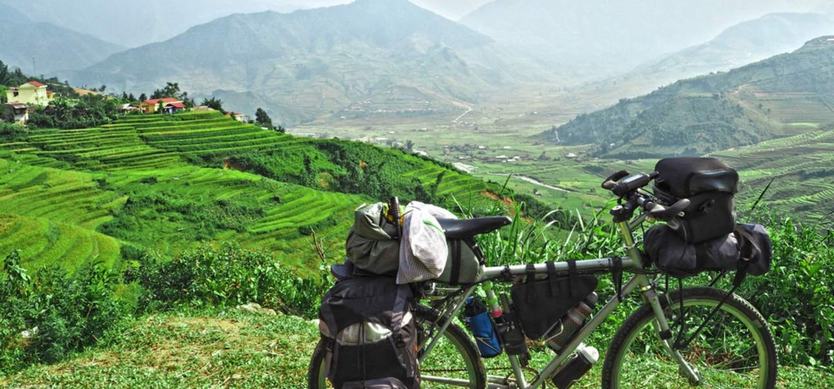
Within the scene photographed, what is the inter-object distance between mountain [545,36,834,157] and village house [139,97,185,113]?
318 ft

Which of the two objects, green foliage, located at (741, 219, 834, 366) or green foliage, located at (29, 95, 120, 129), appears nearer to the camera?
green foliage, located at (741, 219, 834, 366)

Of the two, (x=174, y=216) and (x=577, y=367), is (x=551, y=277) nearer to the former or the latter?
(x=577, y=367)

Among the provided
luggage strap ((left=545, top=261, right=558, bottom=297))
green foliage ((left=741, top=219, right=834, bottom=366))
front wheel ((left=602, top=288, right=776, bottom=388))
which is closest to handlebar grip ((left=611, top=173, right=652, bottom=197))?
luggage strap ((left=545, top=261, right=558, bottom=297))

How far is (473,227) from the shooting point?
2.59m

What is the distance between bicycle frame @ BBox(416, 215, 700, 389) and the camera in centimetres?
275

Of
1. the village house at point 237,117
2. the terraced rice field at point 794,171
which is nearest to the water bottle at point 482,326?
the terraced rice field at point 794,171

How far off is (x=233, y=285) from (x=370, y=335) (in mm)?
4357

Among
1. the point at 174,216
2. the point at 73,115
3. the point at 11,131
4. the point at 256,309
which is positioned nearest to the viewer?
the point at 256,309

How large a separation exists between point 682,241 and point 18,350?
183 inches

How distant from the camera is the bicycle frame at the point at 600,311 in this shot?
9.02 feet

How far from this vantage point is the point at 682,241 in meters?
2.59

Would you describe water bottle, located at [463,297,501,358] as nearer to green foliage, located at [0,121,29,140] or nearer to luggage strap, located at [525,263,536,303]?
luggage strap, located at [525,263,536,303]

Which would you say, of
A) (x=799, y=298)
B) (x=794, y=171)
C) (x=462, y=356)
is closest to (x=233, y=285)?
(x=462, y=356)

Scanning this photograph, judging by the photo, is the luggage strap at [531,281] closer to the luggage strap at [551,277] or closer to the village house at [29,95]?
the luggage strap at [551,277]
